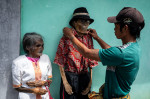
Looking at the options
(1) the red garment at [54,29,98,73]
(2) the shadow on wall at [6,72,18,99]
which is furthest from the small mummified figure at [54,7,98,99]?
(2) the shadow on wall at [6,72,18,99]

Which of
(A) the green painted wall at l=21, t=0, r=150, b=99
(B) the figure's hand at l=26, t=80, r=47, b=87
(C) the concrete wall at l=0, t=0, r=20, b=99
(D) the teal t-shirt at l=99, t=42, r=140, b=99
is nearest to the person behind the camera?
(D) the teal t-shirt at l=99, t=42, r=140, b=99

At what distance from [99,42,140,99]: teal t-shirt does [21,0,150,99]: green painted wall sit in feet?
3.69

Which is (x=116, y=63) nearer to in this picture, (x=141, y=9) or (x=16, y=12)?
(x=16, y=12)

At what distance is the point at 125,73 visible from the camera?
1.83m

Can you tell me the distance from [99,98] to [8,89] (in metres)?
1.36

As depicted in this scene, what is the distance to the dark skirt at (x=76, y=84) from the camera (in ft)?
8.17

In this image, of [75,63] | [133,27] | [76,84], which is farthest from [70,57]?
[133,27]

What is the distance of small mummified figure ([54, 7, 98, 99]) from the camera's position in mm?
2477

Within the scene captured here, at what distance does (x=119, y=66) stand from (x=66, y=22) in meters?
1.31

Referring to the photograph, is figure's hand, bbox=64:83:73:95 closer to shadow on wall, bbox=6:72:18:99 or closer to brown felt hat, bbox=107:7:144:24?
shadow on wall, bbox=6:72:18:99

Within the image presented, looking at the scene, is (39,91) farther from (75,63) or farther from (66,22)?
(66,22)

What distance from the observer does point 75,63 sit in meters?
2.46

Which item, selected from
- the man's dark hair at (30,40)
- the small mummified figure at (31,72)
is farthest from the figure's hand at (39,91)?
the man's dark hair at (30,40)

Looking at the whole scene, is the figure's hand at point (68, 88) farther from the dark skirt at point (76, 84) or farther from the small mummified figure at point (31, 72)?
the small mummified figure at point (31, 72)
